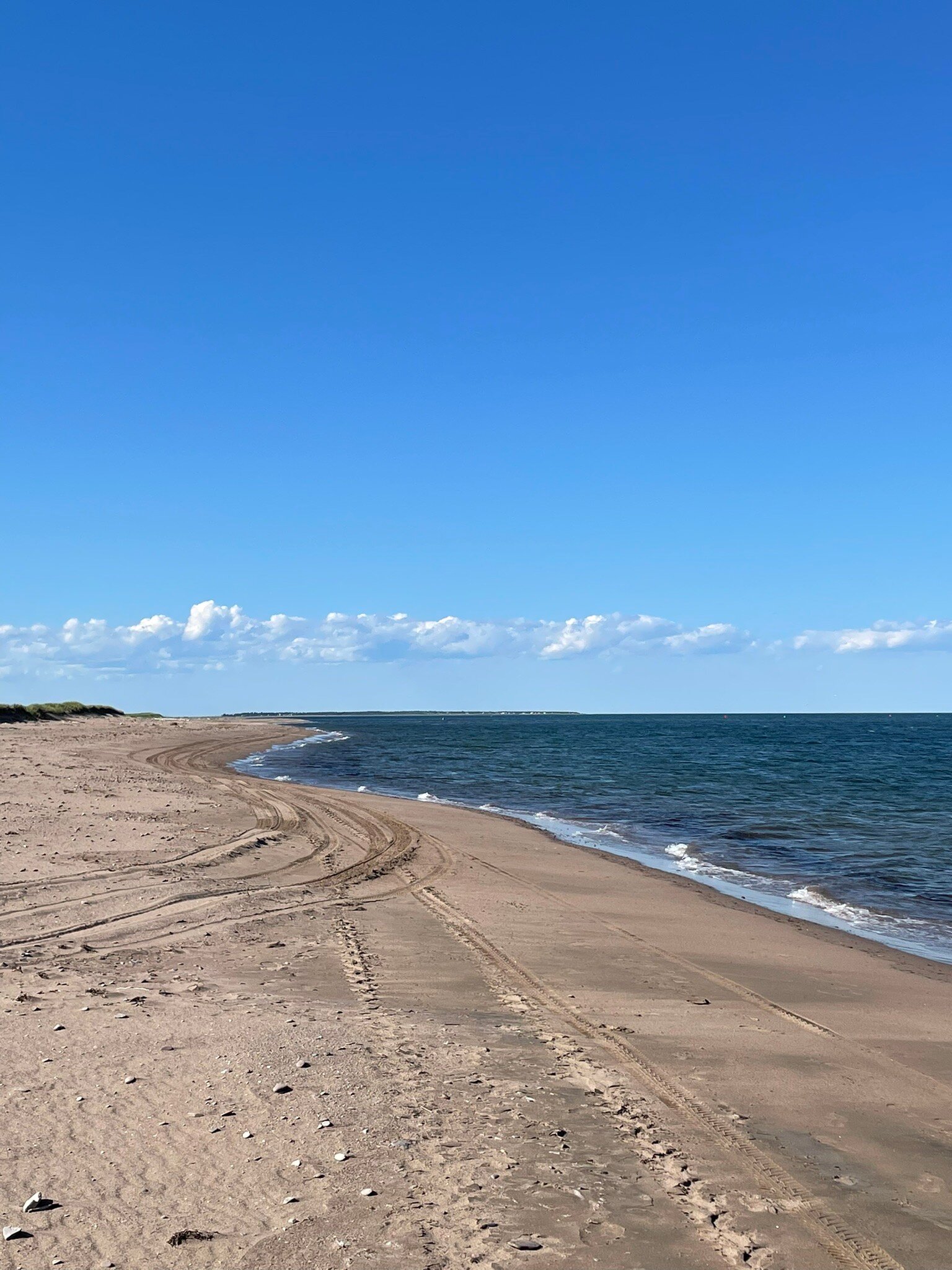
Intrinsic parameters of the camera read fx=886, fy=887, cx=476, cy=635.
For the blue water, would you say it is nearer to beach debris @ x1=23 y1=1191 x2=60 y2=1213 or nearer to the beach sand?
the beach sand

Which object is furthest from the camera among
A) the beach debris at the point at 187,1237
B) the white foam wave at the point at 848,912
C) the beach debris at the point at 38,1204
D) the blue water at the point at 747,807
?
the blue water at the point at 747,807

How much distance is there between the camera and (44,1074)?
22.2 feet

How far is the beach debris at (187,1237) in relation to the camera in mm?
4773

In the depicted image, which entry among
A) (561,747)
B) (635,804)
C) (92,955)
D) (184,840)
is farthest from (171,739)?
(92,955)

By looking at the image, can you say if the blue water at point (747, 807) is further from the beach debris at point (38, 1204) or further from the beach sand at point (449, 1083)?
the beach debris at point (38, 1204)

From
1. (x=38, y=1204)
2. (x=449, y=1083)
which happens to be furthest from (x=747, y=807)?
(x=38, y=1204)

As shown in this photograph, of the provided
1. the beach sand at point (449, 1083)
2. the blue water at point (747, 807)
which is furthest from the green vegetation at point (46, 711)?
the beach sand at point (449, 1083)

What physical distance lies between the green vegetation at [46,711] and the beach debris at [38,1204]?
71.7 meters

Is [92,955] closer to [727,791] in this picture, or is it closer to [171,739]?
[727,791]

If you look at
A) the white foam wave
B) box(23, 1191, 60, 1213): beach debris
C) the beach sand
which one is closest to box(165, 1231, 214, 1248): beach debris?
the beach sand

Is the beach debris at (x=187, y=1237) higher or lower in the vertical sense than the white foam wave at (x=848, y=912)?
higher

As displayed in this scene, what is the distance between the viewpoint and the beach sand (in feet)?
16.6

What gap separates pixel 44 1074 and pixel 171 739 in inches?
2543

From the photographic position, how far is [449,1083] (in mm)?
7008
